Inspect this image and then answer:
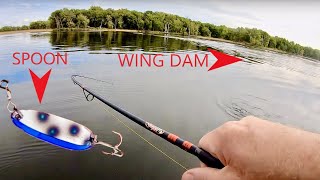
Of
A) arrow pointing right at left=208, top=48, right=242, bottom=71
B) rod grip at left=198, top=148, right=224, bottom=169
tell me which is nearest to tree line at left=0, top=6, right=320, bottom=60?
arrow pointing right at left=208, top=48, right=242, bottom=71

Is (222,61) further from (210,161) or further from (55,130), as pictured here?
(210,161)

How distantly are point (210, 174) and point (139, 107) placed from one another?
51.5ft

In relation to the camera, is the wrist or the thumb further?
the thumb

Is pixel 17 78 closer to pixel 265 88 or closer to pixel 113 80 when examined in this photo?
pixel 113 80

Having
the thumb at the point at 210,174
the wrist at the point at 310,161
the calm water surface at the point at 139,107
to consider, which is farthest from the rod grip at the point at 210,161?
the calm water surface at the point at 139,107

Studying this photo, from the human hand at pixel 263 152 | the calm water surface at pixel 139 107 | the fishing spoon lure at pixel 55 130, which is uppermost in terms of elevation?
the human hand at pixel 263 152

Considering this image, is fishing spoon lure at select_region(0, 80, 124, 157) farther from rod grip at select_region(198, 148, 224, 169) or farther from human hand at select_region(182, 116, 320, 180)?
human hand at select_region(182, 116, 320, 180)

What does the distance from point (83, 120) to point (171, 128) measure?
14.7 feet

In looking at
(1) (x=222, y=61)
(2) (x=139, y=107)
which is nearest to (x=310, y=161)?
(2) (x=139, y=107)

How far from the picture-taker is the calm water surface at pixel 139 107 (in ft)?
37.0

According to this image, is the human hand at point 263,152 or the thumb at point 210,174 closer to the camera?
the human hand at point 263,152

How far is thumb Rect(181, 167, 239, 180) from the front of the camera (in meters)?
1.53

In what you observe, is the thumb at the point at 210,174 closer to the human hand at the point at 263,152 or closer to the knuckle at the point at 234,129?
the human hand at the point at 263,152

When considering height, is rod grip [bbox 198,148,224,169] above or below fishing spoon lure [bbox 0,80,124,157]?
above
